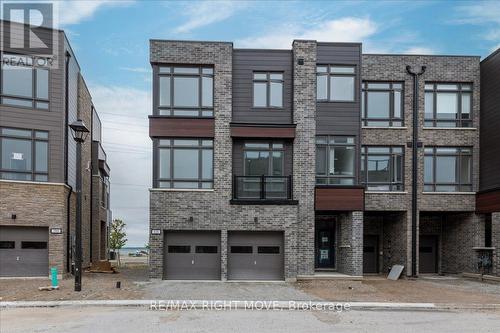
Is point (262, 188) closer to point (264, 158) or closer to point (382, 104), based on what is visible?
point (264, 158)

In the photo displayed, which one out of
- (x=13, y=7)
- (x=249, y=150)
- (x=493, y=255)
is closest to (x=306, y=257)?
(x=249, y=150)

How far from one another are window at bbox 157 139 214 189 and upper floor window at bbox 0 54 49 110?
529cm

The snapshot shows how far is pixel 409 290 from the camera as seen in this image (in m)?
17.6

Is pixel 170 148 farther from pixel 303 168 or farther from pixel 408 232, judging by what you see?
pixel 408 232

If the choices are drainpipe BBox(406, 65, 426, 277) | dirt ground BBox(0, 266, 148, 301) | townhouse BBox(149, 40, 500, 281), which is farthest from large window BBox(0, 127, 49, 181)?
drainpipe BBox(406, 65, 426, 277)

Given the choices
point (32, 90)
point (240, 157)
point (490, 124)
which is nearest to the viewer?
point (32, 90)

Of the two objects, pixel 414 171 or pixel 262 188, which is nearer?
pixel 262 188

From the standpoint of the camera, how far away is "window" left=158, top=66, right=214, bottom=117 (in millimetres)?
20406

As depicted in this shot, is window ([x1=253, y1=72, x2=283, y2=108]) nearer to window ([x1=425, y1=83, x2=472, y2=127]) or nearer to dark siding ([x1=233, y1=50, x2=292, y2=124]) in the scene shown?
dark siding ([x1=233, y1=50, x2=292, y2=124])

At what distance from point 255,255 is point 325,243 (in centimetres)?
392

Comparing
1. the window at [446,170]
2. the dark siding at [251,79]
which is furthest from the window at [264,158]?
the window at [446,170]

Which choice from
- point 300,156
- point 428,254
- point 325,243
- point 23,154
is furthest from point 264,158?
point 428,254

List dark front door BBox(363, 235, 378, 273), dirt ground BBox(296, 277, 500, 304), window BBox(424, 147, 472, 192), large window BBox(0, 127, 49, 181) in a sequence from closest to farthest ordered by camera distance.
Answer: dirt ground BBox(296, 277, 500, 304)
large window BBox(0, 127, 49, 181)
window BBox(424, 147, 472, 192)
dark front door BBox(363, 235, 378, 273)

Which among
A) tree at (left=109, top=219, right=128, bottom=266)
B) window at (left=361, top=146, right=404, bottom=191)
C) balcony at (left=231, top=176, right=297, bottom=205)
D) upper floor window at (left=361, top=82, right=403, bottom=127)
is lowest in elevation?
tree at (left=109, top=219, right=128, bottom=266)
